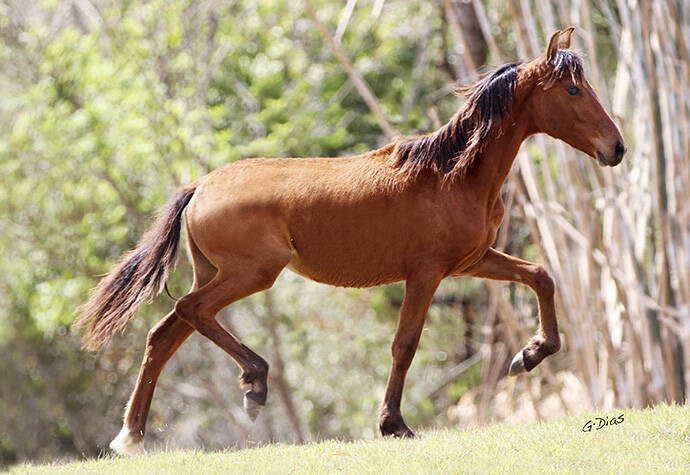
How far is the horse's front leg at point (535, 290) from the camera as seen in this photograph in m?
4.95

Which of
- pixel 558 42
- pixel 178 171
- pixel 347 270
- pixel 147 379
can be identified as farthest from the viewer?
pixel 178 171

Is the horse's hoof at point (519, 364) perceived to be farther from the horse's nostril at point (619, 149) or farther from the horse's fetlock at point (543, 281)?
the horse's nostril at point (619, 149)

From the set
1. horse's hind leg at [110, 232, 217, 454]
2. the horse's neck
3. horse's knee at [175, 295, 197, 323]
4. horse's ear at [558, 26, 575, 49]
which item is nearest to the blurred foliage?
horse's hind leg at [110, 232, 217, 454]

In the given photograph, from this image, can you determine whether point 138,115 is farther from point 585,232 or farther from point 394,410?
point 394,410

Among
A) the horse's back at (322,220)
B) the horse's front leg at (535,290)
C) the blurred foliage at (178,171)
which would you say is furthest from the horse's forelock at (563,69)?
the blurred foliage at (178,171)

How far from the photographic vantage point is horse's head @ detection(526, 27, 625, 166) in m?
4.63

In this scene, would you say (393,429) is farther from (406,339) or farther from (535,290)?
(535,290)

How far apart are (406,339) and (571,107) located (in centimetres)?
133

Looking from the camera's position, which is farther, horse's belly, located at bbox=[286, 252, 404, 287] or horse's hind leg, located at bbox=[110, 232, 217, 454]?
horse's hind leg, located at bbox=[110, 232, 217, 454]

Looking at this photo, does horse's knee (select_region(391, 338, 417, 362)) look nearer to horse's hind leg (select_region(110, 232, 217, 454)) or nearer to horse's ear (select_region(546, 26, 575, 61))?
horse's hind leg (select_region(110, 232, 217, 454))

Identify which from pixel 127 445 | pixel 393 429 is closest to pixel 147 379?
pixel 127 445

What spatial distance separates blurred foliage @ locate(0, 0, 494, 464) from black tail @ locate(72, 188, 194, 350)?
18.9 ft

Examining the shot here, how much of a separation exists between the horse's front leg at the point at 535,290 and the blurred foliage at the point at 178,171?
20.3ft

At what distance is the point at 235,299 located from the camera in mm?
4695
